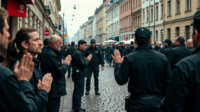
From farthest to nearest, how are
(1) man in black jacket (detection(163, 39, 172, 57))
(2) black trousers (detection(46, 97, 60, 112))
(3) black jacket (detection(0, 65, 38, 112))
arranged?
(1) man in black jacket (detection(163, 39, 172, 57)) → (2) black trousers (detection(46, 97, 60, 112)) → (3) black jacket (detection(0, 65, 38, 112))

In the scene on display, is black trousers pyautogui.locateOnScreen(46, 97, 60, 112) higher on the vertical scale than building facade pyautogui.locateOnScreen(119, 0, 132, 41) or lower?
lower

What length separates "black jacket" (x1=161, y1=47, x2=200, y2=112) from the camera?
228 cm

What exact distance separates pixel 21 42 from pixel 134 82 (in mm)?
1670

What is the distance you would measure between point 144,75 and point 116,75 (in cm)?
47

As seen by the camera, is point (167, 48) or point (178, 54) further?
point (167, 48)

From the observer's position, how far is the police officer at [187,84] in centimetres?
228

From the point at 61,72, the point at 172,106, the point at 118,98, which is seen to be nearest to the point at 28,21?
the point at 118,98

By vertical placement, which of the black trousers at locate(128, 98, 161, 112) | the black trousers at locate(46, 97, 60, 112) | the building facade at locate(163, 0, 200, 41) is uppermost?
the building facade at locate(163, 0, 200, 41)

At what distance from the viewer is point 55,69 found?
205 inches

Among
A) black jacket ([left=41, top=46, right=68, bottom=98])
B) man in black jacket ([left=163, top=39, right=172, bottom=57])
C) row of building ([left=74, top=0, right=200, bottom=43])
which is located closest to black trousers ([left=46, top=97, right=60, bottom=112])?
black jacket ([left=41, top=46, right=68, bottom=98])

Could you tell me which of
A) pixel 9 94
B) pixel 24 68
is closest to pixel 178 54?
pixel 24 68

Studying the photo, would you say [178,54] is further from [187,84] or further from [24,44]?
[187,84]

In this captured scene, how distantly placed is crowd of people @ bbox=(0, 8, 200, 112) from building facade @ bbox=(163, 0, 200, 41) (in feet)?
80.8

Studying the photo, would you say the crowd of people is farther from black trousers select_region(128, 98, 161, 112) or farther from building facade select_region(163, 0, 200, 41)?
building facade select_region(163, 0, 200, 41)
